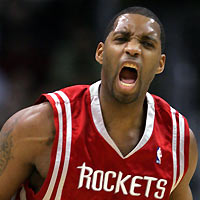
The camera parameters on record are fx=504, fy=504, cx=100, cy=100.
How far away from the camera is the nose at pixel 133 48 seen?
2.46 metres

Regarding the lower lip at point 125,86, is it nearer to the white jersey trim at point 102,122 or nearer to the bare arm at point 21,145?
the white jersey trim at point 102,122

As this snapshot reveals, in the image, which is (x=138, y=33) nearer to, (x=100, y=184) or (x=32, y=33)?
(x=100, y=184)

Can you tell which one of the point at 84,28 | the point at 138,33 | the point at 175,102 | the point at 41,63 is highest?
the point at 138,33

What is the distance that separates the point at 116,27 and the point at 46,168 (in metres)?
0.79

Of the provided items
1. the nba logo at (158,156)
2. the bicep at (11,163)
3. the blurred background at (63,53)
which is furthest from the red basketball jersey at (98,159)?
the blurred background at (63,53)

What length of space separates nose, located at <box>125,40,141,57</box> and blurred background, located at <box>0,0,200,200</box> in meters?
2.44

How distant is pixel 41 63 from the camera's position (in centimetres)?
513

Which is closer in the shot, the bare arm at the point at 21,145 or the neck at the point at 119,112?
the bare arm at the point at 21,145

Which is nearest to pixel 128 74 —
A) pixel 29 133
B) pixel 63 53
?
pixel 29 133

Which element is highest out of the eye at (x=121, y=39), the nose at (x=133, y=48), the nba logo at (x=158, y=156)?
the eye at (x=121, y=39)

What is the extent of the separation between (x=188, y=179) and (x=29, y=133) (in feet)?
3.15

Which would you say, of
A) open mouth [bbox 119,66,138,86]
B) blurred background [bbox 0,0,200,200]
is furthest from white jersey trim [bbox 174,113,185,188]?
blurred background [bbox 0,0,200,200]

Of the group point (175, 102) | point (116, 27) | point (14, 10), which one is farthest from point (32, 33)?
point (116, 27)

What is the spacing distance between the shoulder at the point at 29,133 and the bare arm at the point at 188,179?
2.61ft
